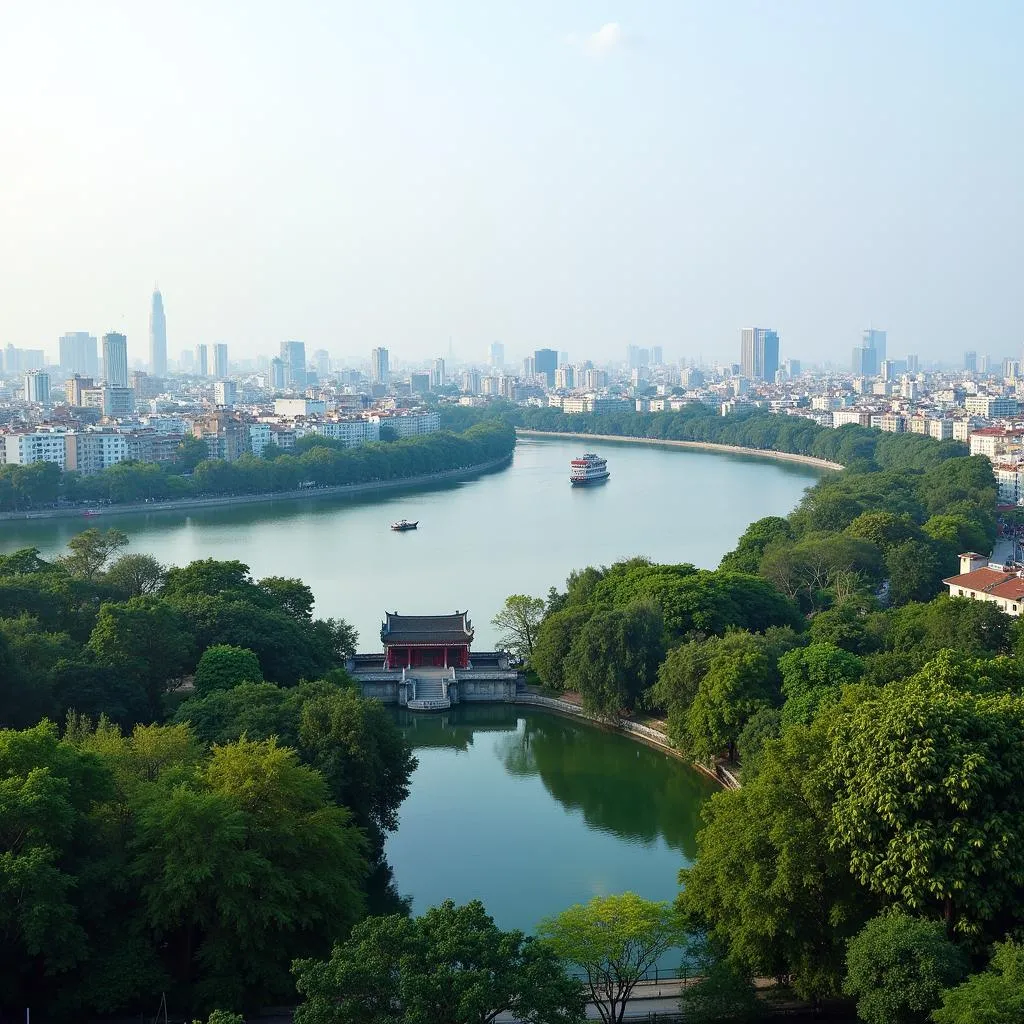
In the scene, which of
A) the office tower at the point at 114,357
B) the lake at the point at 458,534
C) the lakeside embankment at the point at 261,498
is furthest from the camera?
the office tower at the point at 114,357

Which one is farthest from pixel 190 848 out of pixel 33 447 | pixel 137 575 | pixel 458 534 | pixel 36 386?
pixel 36 386

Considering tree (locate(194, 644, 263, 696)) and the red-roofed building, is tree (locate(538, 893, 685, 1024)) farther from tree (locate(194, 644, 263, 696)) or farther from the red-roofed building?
the red-roofed building

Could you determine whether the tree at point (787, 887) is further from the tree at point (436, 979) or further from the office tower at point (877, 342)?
the office tower at point (877, 342)

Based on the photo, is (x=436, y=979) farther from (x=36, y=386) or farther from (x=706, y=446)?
(x=36, y=386)

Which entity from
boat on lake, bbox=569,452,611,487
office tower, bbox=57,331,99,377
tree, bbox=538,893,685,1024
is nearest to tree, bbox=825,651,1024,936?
tree, bbox=538,893,685,1024

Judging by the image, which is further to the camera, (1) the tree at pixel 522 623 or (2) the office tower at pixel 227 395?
(2) the office tower at pixel 227 395

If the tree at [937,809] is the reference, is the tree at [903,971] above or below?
below

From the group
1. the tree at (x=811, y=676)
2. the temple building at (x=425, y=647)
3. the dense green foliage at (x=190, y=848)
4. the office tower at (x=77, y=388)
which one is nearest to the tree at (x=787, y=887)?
the dense green foliage at (x=190, y=848)

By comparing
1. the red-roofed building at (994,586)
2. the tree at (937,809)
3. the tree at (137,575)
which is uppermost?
the tree at (937,809)
